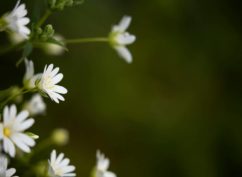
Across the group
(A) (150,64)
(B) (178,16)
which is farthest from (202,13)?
(A) (150,64)

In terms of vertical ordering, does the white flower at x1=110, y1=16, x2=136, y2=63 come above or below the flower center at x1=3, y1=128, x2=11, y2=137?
above

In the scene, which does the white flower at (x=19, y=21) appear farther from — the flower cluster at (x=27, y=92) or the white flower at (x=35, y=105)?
the white flower at (x=35, y=105)

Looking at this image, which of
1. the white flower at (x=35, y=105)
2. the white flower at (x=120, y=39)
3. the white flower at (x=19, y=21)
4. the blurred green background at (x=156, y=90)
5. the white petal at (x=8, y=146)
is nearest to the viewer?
the white petal at (x=8, y=146)

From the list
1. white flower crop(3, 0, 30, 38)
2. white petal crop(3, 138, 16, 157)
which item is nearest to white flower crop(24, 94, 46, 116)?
white flower crop(3, 0, 30, 38)

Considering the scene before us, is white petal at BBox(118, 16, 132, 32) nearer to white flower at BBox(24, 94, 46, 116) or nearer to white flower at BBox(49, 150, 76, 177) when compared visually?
white flower at BBox(24, 94, 46, 116)

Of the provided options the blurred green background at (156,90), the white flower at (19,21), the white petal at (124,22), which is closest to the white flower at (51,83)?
the white flower at (19,21)

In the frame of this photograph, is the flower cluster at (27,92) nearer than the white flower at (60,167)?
Yes

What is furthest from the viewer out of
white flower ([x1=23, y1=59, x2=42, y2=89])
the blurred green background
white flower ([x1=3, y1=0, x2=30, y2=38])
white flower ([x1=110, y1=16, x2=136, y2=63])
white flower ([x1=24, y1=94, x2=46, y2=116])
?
the blurred green background

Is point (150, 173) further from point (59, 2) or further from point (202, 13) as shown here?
point (59, 2)

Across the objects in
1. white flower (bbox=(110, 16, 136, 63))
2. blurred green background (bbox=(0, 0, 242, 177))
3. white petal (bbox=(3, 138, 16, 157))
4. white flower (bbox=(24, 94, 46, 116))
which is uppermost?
blurred green background (bbox=(0, 0, 242, 177))

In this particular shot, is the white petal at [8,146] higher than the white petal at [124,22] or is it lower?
lower
